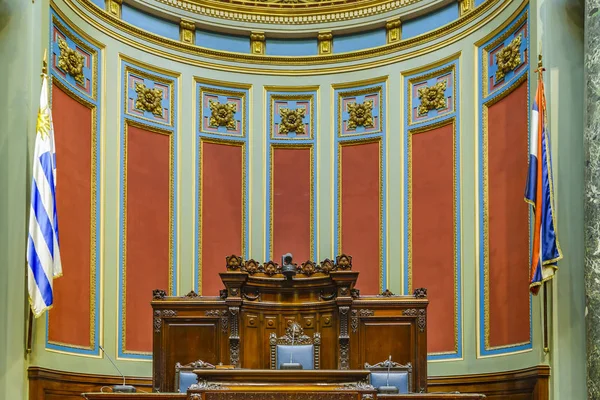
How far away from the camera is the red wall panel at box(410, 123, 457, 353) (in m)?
11.0

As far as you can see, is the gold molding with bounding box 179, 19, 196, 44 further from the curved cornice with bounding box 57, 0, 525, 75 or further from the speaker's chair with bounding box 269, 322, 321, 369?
the speaker's chair with bounding box 269, 322, 321, 369

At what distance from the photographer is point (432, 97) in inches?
459

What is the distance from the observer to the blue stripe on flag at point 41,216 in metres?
8.44

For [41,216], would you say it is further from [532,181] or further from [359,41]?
[359,41]

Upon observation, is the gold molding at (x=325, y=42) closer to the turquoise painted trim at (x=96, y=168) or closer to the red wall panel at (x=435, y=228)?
the red wall panel at (x=435, y=228)

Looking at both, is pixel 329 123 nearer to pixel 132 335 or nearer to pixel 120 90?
pixel 120 90

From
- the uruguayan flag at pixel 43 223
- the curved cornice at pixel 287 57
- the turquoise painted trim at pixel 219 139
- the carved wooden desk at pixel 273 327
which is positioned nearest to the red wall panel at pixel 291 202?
the turquoise painted trim at pixel 219 139

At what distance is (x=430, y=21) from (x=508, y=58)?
1.95 meters

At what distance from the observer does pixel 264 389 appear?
7.39 meters

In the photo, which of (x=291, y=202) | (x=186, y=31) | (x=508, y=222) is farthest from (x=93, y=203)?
(x=508, y=222)

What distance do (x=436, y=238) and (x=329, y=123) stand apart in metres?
2.40

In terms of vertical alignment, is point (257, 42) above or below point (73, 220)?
above

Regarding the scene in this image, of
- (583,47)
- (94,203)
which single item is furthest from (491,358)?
(94,203)

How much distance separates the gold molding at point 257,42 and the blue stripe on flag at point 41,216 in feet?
16.6
